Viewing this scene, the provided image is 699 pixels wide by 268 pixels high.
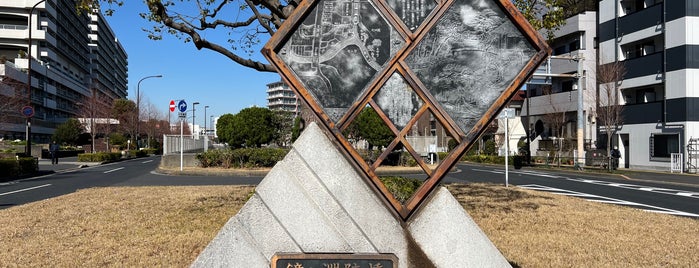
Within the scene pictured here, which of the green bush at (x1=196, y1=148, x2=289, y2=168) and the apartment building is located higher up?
the apartment building

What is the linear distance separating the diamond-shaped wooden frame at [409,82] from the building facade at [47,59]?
1382 inches

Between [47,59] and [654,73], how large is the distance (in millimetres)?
69030

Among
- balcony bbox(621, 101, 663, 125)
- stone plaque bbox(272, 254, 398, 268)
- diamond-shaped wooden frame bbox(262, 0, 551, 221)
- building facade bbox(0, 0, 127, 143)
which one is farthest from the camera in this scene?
building facade bbox(0, 0, 127, 143)

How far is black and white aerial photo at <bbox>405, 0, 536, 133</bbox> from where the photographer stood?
314 centimetres

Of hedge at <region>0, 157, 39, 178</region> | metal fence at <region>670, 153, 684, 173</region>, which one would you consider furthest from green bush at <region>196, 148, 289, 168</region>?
metal fence at <region>670, 153, 684, 173</region>

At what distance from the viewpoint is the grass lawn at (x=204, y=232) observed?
4922 mm

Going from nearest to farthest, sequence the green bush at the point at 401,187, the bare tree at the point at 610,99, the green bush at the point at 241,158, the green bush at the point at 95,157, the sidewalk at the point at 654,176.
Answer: the green bush at the point at 401,187 → the sidewalk at the point at 654,176 → the green bush at the point at 241,158 → the bare tree at the point at 610,99 → the green bush at the point at 95,157

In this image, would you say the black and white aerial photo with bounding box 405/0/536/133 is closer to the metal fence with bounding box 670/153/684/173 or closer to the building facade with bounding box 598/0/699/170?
the metal fence with bounding box 670/153/684/173

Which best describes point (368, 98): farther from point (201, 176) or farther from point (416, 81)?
point (201, 176)

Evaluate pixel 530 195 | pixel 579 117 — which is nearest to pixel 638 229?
pixel 530 195

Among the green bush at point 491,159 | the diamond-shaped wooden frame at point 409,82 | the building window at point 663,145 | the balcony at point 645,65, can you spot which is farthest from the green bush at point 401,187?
the balcony at point 645,65

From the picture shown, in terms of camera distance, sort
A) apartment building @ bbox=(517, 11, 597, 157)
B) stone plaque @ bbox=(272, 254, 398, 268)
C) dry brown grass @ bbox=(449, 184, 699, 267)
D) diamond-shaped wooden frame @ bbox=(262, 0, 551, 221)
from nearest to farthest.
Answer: stone plaque @ bbox=(272, 254, 398, 268) → diamond-shaped wooden frame @ bbox=(262, 0, 551, 221) → dry brown grass @ bbox=(449, 184, 699, 267) → apartment building @ bbox=(517, 11, 597, 157)

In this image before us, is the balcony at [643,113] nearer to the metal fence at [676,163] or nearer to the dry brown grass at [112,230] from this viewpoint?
the metal fence at [676,163]

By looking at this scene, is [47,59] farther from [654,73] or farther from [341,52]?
[341,52]
